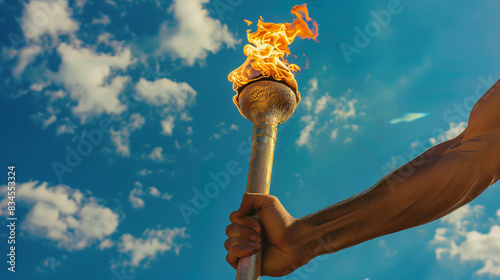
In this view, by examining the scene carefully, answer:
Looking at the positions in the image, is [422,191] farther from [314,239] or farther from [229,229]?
[229,229]

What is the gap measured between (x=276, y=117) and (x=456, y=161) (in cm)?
203

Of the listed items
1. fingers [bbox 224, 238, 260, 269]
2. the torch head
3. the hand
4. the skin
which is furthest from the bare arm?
the torch head

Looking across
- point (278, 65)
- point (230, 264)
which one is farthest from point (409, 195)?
point (278, 65)

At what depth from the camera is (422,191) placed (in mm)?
3311

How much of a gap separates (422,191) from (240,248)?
5.46 ft

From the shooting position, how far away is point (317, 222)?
3701 mm

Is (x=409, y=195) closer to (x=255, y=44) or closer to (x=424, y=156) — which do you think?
(x=424, y=156)

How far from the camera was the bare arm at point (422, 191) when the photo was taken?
10.2 ft

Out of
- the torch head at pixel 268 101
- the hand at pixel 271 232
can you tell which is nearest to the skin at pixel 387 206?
the hand at pixel 271 232

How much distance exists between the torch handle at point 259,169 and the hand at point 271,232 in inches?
4.5

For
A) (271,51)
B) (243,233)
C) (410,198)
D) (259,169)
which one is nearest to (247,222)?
(243,233)

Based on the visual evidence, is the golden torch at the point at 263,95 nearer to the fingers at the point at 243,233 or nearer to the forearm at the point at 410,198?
the fingers at the point at 243,233

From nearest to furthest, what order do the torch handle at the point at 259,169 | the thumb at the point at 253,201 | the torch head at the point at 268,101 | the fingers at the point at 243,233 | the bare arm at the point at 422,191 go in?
the bare arm at the point at 422,191
the torch handle at the point at 259,169
the fingers at the point at 243,233
the thumb at the point at 253,201
the torch head at the point at 268,101

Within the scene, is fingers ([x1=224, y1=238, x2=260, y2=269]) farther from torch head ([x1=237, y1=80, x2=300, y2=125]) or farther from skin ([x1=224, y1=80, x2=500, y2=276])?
torch head ([x1=237, y1=80, x2=300, y2=125])
